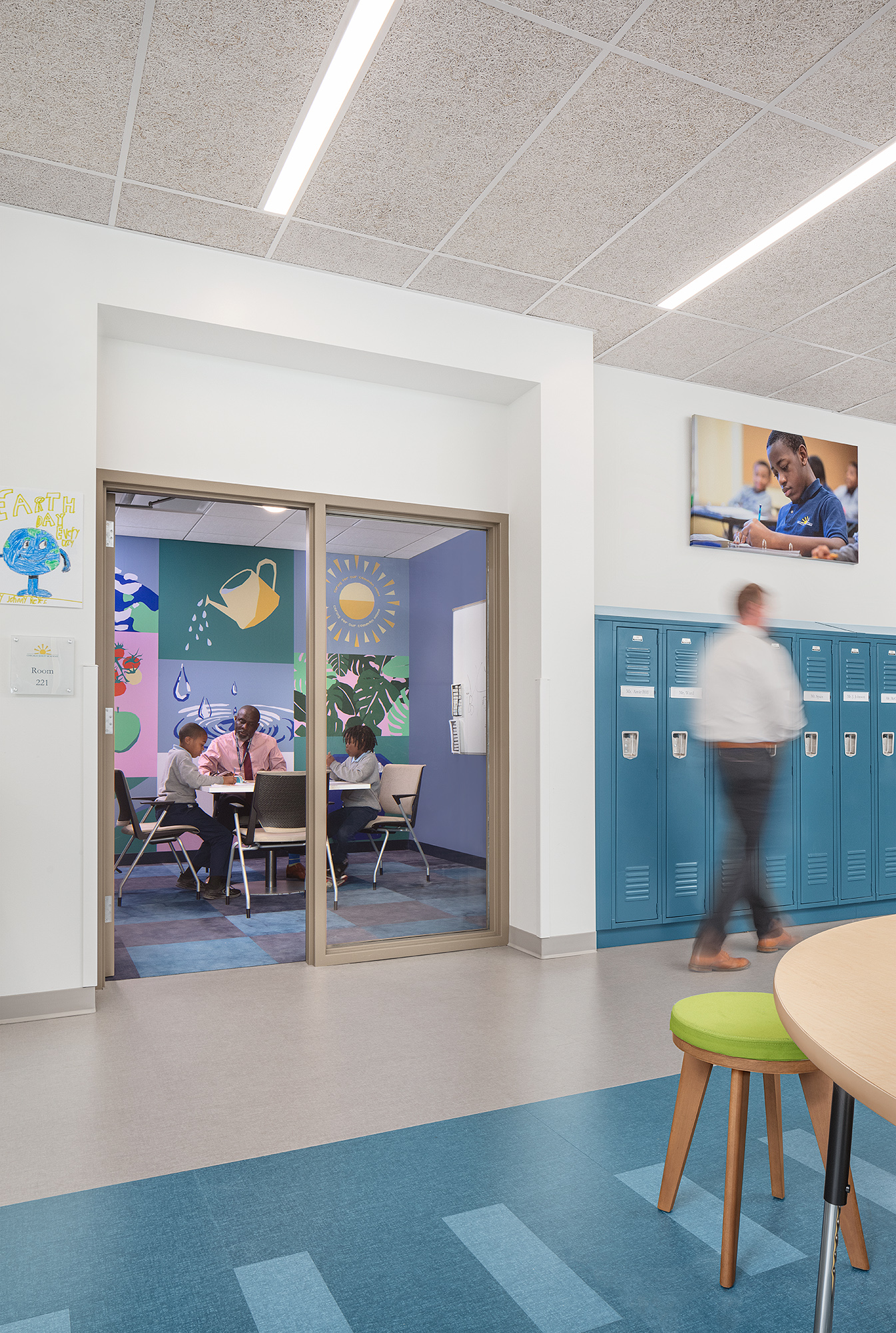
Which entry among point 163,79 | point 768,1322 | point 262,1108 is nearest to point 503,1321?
point 768,1322

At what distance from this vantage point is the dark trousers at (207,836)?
6344mm

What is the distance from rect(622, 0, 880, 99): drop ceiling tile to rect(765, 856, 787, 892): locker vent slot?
12.2 feet

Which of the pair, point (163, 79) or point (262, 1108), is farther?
point (163, 79)

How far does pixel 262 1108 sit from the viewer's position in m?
2.71

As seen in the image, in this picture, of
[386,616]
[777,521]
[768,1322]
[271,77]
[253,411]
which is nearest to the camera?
[768,1322]

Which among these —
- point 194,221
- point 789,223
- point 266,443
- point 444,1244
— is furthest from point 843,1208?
point 194,221

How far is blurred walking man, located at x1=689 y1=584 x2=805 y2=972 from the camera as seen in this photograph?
4246 millimetres

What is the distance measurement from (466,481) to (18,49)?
2708 mm

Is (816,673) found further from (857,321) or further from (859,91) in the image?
(859,91)

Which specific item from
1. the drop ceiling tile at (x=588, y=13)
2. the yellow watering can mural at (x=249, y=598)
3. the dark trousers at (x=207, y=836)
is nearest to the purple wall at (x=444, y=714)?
the dark trousers at (x=207, y=836)

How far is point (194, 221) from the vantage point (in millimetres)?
3781

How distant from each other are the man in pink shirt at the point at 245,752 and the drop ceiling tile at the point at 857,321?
4.80 metres

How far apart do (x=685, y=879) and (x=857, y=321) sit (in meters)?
3.11

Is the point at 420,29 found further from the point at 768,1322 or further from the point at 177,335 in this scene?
the point at 768,1322
